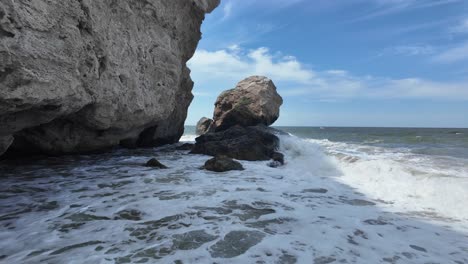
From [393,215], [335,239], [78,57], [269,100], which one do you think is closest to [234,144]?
[78,57]

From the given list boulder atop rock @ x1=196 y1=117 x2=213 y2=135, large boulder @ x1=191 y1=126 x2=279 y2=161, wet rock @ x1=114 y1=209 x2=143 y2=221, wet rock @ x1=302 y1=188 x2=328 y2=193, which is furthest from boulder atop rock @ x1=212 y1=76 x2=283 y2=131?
wet rock @ x1=114 y1=209 x2=143 y2=221

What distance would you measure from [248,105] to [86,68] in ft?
54.8

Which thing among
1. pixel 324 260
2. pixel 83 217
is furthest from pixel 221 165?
pixel 324 260

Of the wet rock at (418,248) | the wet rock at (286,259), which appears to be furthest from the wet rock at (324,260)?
the wet rock at (418,248)

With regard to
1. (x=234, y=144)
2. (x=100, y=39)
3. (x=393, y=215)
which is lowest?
(x=393, y=215)

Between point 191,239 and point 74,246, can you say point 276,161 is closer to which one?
point 191,239

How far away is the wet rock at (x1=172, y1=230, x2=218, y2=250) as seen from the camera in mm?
3631

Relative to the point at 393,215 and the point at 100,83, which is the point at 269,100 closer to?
the point at 100,83

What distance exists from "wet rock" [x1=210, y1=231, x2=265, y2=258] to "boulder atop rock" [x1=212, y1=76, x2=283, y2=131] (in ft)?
62.1

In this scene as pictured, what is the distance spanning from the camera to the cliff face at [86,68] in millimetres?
5102

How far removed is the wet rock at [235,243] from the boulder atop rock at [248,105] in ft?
62.1

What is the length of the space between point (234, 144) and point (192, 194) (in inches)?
260

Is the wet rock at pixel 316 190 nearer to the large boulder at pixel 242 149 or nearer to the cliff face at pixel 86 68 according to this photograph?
the large boulder at pixel 242 149

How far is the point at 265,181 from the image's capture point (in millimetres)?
7637
